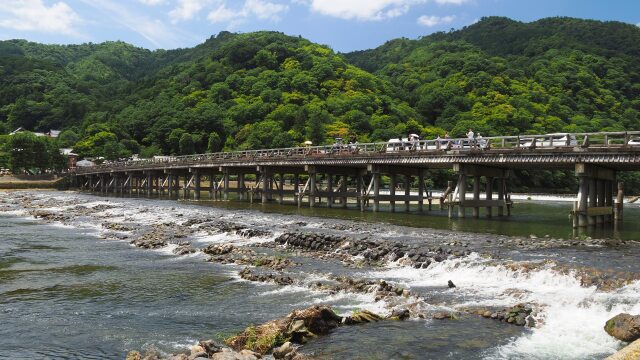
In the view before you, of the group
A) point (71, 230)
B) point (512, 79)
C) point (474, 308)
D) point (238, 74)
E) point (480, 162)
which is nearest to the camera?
point (474, 308)

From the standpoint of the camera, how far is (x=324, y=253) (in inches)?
840

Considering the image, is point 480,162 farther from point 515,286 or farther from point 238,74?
point 238,74

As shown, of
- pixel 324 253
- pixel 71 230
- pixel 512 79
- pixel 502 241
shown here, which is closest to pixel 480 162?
pixel 502 241

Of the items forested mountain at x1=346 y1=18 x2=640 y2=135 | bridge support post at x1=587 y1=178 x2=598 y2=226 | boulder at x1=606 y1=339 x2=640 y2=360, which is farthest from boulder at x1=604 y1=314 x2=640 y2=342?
forested mountain at x1=346 y1=18 x2=640 y2=135

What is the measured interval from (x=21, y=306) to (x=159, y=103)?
13360 cm

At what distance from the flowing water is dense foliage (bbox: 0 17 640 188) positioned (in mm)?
83555

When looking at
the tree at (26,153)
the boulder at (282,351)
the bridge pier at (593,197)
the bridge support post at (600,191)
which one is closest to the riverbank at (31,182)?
the tree at (26,153)

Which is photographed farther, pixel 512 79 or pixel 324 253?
pixel 512 79

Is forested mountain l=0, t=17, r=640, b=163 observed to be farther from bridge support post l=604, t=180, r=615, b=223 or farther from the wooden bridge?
bridge support post l=604, t=180, r=615, b=223

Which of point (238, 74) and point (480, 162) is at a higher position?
point (238, 74)

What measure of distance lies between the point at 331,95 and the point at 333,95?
0.63 m

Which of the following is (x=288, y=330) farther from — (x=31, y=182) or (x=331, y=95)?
(x=331, y=95)

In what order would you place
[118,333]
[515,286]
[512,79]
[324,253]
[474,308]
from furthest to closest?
[512,79], [324,253], [515,286], [474,308], [118,333]

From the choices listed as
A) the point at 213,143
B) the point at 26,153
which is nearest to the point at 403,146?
the point at 26,153
